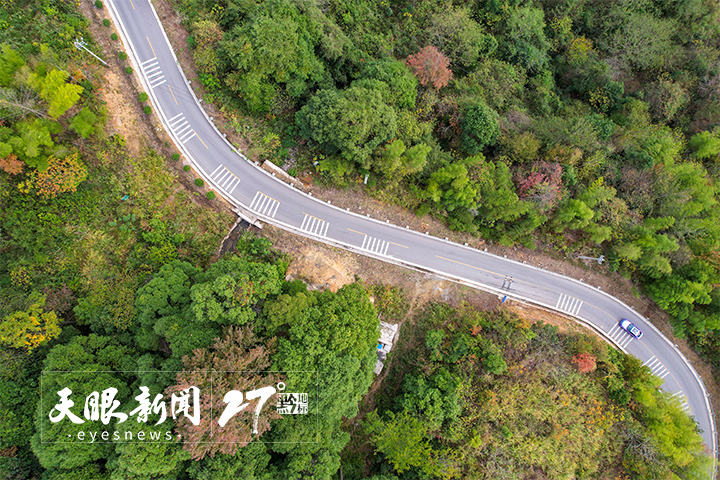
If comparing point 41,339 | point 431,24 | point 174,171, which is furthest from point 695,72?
point 41,339

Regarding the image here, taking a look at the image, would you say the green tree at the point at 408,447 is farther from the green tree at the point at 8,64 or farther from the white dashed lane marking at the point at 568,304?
the green tree at the point at 8,64

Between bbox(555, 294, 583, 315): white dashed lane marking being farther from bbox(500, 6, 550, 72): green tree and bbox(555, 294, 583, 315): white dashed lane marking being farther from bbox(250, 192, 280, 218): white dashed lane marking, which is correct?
bbox(250, 192, 280, 218): white dashed lane marking

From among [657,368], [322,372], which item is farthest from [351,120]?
[657,368]

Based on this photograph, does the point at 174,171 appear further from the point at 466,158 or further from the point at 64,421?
the point at 466,158

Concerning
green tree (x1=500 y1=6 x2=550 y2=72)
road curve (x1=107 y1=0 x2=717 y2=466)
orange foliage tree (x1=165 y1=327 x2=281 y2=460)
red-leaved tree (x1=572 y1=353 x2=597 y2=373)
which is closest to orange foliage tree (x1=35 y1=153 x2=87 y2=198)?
road curve (x1=107 y1=0 x2=717 y2=466)

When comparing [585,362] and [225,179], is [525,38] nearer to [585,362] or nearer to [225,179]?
[585,362]

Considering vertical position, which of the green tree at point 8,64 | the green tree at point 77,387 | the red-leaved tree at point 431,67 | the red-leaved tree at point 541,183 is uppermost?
the red-leaved tree at point 431,67

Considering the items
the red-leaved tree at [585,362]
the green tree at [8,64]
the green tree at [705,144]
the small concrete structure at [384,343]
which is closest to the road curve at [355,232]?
the red-leaved tree at [585,362]
